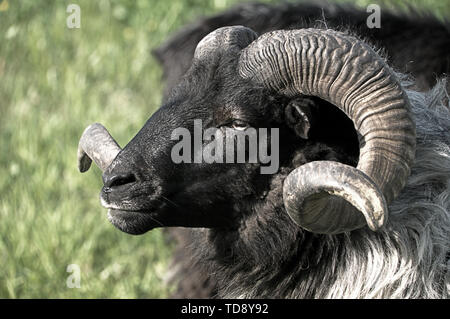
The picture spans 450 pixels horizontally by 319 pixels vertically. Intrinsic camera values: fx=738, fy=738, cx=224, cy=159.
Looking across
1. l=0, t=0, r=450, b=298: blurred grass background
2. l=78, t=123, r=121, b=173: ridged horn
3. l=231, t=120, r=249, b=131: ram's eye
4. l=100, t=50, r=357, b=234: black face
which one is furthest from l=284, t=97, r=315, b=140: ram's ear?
l=0, t=0, r=450, b=298: blurred grass background

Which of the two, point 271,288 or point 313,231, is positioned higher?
point 313,231

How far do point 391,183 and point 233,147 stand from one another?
834 mm

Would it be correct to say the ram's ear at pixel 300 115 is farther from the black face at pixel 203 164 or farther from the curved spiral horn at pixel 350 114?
the curved spiral horn at pixel 350 114

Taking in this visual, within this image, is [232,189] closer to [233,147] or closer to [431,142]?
[233,147]

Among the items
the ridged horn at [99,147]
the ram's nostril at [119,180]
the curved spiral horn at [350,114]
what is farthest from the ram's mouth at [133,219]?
the curved spiral horn at [350,114]

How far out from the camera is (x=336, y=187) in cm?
336

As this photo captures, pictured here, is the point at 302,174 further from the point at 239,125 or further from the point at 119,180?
the point at 119,180

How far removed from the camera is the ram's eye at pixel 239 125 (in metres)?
3.86

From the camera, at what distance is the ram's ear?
3881 mm

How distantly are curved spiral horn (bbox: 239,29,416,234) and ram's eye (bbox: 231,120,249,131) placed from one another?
0.36m

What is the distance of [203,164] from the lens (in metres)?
3.91

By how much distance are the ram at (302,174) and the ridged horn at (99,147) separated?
43mm

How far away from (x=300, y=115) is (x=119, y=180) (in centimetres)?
101

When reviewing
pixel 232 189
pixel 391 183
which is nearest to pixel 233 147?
pixel 232 189
